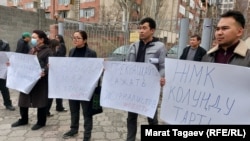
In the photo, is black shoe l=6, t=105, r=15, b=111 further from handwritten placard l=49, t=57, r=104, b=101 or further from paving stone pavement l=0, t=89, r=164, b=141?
handwritten placard l=49, t=57, r=104, b=101

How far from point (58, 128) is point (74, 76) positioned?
122 centimetres

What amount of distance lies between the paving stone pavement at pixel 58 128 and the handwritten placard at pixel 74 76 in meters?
0.73

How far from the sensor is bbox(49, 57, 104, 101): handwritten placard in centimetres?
337

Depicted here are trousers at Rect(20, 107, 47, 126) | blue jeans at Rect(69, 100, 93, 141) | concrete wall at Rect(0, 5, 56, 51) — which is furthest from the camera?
concrete wall at Rect(0, 5, 56, 51)

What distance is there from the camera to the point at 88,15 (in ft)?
123

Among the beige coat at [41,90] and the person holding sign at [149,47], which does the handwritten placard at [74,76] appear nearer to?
the beige coat at [41,90]

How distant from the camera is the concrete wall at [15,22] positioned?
10.0 meters

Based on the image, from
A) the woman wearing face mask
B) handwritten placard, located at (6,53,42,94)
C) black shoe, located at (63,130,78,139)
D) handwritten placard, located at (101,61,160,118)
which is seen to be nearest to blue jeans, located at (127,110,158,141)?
handwritten placard, located at (101,61,160,118)

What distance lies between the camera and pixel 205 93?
2121mm

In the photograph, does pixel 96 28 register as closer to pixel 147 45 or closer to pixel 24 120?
pixel 24 120

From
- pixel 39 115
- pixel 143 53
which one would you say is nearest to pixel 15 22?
pixel 39 115

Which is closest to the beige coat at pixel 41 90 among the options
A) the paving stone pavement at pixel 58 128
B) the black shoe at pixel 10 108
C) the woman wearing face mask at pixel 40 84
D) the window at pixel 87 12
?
the woman wearing face mask at pixel 40 84

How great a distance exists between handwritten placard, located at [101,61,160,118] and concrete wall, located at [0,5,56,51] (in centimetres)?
858

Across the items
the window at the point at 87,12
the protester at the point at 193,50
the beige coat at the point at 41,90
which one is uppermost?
the window at the point at 87,12
